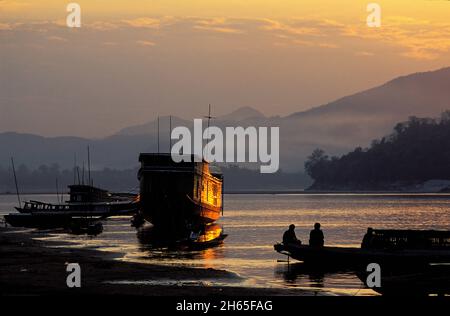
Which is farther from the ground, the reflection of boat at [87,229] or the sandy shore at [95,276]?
the sandy shore at [95,276]

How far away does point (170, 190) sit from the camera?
98.9m

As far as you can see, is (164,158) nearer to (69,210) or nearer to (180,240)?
(180,240)

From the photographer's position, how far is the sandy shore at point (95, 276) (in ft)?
120

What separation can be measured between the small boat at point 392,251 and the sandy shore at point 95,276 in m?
4.81

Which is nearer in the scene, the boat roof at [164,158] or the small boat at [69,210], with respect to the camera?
the boat roof at [164,158]

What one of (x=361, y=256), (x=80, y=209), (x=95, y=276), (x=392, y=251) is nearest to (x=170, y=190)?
(x=80, y=209)

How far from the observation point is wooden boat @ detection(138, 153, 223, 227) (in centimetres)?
9856

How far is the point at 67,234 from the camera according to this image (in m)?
97.4

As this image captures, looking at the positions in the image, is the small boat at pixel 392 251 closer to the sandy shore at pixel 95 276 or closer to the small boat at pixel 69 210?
the sandy shore at pixel 95 276

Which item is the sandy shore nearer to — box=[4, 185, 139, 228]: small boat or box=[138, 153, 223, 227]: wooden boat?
box=[138, 153, 223, 227]: wooden boat

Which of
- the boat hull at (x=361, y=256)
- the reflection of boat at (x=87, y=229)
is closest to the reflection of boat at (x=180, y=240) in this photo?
the reflection of boat at (x=87, y=229)

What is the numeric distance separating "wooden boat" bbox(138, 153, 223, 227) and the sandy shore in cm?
3777
